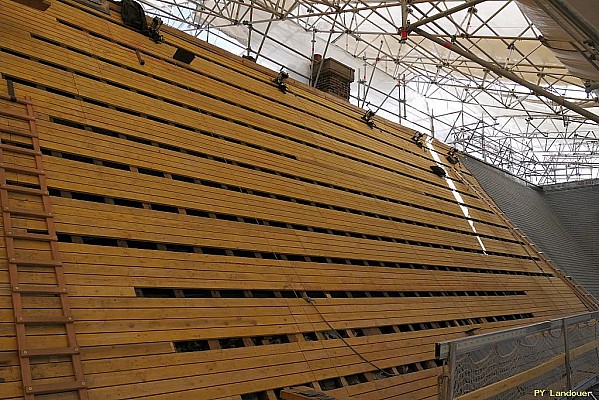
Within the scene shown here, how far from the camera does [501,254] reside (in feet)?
28.5

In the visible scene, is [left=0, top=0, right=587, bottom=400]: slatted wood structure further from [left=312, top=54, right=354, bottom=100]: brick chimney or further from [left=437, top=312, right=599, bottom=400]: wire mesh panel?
[left=312, top=54, right=354, bottom=100]: brick chimney

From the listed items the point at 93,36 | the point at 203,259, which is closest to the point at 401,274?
the point at 203,259

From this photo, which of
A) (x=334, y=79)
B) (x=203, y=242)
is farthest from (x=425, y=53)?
(x=203, y=242)

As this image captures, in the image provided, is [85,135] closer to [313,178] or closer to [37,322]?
[37,322]

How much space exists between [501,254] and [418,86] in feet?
29.7

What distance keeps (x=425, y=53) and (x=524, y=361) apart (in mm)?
12083

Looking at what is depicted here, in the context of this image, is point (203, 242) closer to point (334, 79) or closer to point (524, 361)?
point (524, 361)

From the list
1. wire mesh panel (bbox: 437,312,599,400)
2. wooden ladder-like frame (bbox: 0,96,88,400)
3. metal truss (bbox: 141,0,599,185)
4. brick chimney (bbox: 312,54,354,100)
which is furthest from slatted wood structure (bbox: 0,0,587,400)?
brick chimney (bbox: 312,54,354,100)

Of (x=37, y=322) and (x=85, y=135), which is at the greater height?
(x=85, y=135)

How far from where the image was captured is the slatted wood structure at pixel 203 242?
3.00m

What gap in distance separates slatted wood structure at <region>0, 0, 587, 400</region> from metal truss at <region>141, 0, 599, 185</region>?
2017 mm

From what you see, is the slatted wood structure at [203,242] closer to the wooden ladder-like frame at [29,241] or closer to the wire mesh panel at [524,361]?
the wooden ladder-like frame at [29,241]

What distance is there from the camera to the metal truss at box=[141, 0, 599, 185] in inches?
412

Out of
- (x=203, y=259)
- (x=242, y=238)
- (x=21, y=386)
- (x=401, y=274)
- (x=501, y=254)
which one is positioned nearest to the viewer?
(x=21, y=386)
